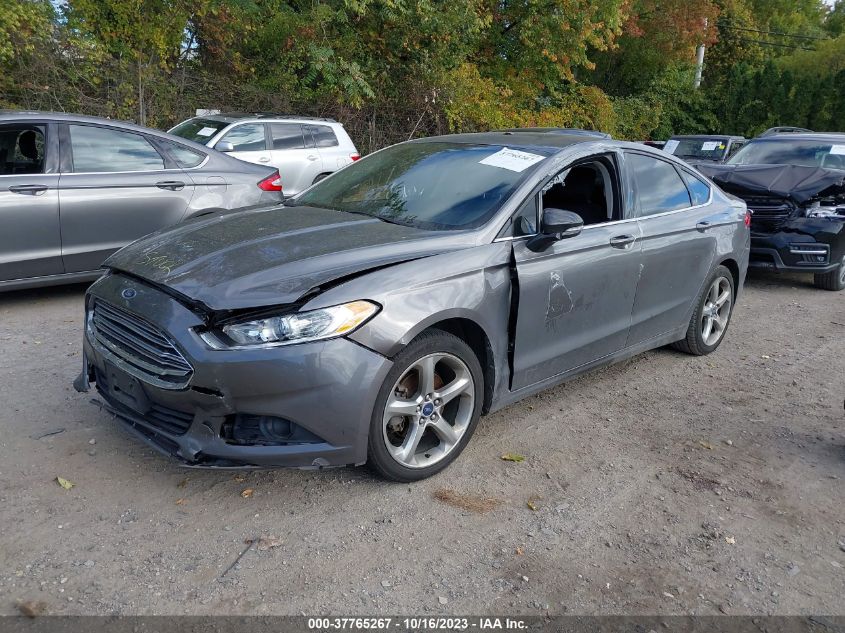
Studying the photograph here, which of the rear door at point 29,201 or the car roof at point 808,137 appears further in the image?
the car roof at point 808,137

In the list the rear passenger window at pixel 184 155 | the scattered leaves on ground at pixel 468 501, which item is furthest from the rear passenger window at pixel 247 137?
the scattered leaves on ground at pixel 468 501

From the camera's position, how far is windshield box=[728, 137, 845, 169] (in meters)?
9.24

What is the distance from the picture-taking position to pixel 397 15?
51.2 feet

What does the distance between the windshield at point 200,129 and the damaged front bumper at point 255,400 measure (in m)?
7.90

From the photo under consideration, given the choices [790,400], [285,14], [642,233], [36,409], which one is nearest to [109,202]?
[36,409]

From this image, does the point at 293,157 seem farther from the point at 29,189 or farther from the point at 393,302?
the point at 393,302

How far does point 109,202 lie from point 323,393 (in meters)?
4.17

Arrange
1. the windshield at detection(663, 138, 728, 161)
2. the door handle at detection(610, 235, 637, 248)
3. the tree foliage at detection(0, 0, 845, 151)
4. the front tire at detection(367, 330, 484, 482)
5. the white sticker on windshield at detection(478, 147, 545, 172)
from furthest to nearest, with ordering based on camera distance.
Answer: the windshield at detection(663, 138, 728, 161), the tree foliage at detection(0, 0, 845, 151), the door handle at detection(610, 235, 637, 248), the white sticker on windshield at detection(478, 147, 545, 172), the front tire at detection(367, 330, 484, 482)

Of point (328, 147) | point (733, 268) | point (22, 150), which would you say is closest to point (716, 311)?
point (733, 268)

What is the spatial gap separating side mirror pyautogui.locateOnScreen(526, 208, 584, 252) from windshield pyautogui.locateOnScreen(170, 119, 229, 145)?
304 inches

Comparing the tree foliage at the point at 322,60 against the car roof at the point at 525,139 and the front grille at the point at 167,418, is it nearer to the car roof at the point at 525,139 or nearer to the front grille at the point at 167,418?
the car roof at the point at 525,139

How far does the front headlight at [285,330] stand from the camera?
313 centimetres

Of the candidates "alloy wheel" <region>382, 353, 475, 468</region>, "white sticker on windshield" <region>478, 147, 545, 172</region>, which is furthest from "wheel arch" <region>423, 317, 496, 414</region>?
"white sticker on windshield" <region>478, 147, 545, 172</region>

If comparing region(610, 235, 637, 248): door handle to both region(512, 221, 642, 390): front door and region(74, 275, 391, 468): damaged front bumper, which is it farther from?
region(74, 275, 391, 468): damaged front bumper
